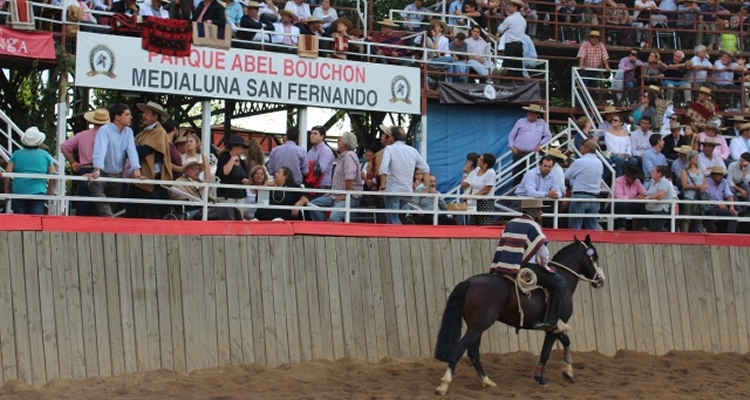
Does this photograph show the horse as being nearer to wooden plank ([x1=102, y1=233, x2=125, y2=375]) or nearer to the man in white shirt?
the man in white shirt

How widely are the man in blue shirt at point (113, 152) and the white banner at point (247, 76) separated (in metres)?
4.04

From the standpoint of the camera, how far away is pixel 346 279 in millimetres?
13852

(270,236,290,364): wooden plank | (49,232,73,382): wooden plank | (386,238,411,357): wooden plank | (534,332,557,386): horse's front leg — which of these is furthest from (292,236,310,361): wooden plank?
(49,232,73,382): wooden plank

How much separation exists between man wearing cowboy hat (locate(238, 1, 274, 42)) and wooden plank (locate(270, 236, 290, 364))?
604cm

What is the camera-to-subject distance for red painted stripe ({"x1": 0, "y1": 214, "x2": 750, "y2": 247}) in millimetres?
11852

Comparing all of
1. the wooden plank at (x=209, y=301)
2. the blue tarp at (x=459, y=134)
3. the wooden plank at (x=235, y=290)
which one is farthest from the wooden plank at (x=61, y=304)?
the blue tarp at (x=459, y=134)

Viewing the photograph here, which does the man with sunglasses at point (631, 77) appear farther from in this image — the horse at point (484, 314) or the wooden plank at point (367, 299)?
the wooden plank at point (367, 299)

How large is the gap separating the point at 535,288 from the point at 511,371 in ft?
5.14

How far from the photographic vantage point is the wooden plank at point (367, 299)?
13.9 metres

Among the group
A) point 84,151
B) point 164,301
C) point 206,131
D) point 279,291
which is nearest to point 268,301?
point 279,291

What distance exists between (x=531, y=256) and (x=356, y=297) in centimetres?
242

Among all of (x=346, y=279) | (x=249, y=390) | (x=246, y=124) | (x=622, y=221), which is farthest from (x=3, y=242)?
(x=246, y=124)

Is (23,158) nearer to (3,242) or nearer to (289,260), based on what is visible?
(3,242)

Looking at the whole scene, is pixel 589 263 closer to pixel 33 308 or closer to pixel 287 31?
pixel 33 308
